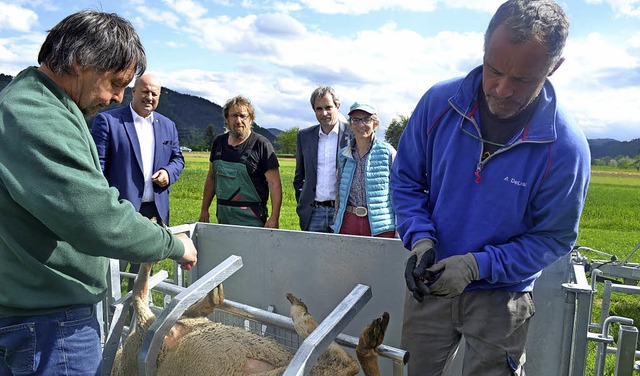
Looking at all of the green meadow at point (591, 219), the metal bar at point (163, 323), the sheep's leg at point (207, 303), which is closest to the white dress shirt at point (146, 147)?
the sheep's leg at point (207, 303)

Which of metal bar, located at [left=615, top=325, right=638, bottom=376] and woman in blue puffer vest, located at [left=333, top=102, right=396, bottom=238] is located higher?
woman in blue puffer vest, located at [left=333, top=102, right=396, bottom=238]

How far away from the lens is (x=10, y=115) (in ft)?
5.47

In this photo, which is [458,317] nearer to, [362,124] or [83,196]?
[83,196]

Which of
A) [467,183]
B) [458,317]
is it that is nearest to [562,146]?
[467,183]

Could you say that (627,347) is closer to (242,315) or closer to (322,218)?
(242,315)

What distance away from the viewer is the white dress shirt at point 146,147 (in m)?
4.79

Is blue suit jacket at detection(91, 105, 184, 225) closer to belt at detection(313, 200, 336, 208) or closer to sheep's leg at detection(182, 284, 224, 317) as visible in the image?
belt at detection(313, 200, 336, 208)

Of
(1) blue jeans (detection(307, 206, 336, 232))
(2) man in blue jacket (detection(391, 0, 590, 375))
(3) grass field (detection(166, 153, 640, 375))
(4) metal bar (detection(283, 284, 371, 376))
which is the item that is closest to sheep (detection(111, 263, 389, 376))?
(4) metal bar (detection(283, 284, 371, 376))

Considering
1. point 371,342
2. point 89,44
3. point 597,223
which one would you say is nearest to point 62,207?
point 89,44

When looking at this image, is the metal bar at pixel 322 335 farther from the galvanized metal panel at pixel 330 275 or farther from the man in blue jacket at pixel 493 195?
the galvanized metal panel at pixel 330 275

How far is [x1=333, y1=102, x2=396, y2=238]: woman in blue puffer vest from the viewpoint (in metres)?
4.39

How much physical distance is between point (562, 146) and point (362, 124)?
8.67 feet

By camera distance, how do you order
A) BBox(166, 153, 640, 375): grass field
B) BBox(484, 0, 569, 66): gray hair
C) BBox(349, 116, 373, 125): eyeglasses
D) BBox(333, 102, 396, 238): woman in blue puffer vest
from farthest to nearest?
1. BBox(166, 153, 640, 375): grass field
2. BBox(349, 116, 373, 125): eyeglasses
3. BBox(333, 102, 396, 238): woman in blue puffer vest
4. BBox(484, 0, 569, 66): gray hair

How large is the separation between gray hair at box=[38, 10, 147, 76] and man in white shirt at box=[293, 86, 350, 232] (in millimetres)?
3159
